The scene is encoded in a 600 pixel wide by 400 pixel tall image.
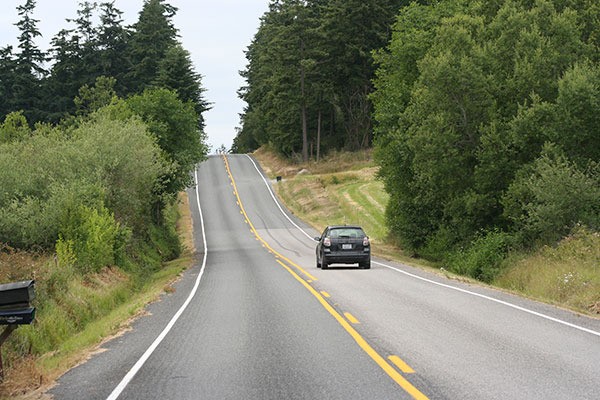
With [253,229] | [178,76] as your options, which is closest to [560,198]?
[253,229]

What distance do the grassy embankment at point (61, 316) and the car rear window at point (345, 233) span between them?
6490mm

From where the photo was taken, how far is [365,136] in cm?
8494

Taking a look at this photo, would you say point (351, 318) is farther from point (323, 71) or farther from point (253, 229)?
point (323, 71)

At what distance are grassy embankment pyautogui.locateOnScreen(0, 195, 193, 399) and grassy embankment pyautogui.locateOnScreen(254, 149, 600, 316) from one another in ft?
33.5

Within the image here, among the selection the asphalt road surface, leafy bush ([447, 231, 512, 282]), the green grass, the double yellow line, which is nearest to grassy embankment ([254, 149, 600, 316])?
the green grass

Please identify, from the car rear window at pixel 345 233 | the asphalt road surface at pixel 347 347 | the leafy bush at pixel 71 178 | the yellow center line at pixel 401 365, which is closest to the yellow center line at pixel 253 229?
the car rear window at pixel 345 233

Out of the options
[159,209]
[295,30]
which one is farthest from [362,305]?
[295,30]

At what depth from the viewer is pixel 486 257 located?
29141 millimetres

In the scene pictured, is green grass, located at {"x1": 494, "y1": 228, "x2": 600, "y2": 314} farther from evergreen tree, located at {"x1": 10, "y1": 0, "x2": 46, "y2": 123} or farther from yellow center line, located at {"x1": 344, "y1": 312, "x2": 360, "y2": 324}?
evergreen tree, located at {"x1": 10, "y1": 0, "x2": 46, "y2": 123}

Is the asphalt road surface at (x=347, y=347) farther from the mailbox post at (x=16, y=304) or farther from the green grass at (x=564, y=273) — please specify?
the green grass at (x=564, y=273)

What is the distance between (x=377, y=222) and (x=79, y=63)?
5252cm

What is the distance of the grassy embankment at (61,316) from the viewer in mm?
9367

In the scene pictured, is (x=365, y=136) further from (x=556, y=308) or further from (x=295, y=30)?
(x=556, y=308)

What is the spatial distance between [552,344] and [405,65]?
3327 centimetres
